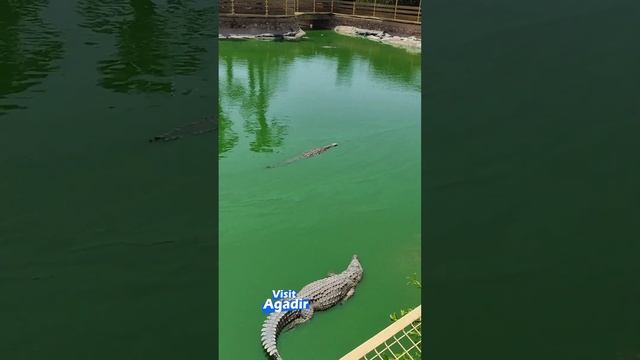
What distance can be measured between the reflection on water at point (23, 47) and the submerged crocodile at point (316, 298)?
3091mm

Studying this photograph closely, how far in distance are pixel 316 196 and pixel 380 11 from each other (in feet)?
25.8

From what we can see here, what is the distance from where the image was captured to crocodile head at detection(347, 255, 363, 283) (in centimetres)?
282

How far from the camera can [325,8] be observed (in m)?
11.2

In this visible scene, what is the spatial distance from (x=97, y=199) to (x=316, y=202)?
5.00ft

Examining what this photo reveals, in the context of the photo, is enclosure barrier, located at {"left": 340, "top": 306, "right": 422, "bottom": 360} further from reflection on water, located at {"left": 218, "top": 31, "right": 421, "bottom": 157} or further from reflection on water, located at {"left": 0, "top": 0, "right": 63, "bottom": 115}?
reflection on water, located at {"left": 0, "top": 0, "right": 63, "bottom": 115}

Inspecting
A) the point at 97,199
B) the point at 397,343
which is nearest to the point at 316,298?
the point at 397,343

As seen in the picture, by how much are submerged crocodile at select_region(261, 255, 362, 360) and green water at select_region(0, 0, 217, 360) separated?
28cm

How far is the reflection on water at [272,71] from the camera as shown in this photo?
16.0 feet

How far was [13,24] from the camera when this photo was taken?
5.62 meters

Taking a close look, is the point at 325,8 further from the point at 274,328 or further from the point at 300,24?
the point at 274,328

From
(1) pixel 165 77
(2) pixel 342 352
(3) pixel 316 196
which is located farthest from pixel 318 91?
(2) pixel 342 352

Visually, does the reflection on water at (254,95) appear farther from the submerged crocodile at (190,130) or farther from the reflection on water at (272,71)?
the submerged crocodile at (190,130)

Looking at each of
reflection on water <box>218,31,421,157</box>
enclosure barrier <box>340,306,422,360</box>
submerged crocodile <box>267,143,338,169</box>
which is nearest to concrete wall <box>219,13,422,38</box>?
reflection on water <box>218,31,421,157</box>
